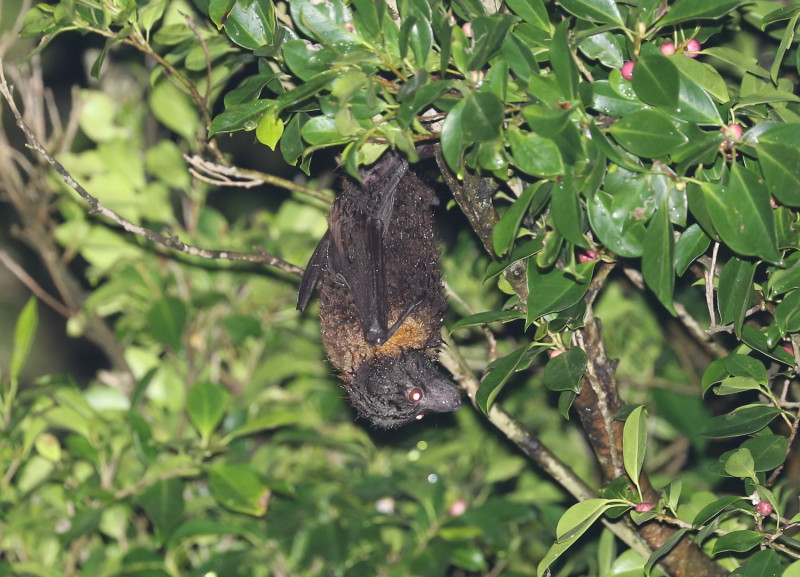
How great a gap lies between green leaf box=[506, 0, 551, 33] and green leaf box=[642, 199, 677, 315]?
542 mm

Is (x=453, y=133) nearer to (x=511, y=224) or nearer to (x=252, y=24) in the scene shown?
(x=511, y=224)

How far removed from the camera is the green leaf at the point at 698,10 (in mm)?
1913

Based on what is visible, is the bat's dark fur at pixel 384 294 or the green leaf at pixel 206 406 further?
the green leaf at pixel 206 406

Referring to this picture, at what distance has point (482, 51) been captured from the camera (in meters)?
1.88

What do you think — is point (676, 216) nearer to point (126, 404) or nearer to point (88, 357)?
point (126, 404)

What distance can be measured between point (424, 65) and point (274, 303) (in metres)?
2.85

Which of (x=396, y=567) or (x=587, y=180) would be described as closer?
(x=587, y=180)

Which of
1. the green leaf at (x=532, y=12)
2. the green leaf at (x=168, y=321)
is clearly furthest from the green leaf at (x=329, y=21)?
the green leaf at (x=168, y=321)

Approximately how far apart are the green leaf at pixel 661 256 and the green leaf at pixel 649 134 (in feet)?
0.41

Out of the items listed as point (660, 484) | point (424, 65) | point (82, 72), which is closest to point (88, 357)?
point (82, 72)

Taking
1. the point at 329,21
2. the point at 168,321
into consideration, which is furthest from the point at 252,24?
the point at 168,321

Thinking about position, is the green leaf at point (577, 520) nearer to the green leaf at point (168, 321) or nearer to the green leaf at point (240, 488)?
the green leaf at point (240, 488)

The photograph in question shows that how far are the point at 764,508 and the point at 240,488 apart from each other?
2163mm

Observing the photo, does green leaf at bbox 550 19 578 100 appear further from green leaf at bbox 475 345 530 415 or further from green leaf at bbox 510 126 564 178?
green leaf at bbox 475 345 530 415
